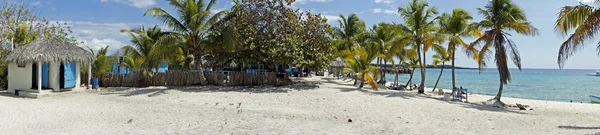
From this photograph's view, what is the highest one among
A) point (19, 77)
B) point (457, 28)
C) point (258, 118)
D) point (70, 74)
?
point (457, 28)

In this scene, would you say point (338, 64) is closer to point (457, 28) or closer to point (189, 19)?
point (457, 28)

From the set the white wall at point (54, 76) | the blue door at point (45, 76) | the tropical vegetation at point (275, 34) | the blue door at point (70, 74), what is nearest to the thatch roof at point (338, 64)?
the tropical vegetation at point (275, 34)

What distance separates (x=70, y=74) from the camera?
529 inches

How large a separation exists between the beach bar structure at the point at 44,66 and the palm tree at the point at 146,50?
2.71 m

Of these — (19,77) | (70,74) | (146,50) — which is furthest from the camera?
(146,50)

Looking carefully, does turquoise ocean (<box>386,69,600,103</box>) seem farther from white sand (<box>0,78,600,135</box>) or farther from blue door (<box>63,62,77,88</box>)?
blue door (<box>63,62,77,88</box>)

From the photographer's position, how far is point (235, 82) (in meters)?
16.2

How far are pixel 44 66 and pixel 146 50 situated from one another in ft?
14.3

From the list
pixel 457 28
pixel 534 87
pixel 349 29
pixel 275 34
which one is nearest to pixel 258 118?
pixel 275 34

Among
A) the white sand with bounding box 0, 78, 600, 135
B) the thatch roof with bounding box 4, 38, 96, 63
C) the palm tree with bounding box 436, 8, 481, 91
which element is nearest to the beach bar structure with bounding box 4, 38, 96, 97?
the thatch roof with bounding box 4, 38, 96, 63

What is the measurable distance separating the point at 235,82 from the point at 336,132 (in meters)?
10.2

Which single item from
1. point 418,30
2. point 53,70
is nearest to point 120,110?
point 53,70

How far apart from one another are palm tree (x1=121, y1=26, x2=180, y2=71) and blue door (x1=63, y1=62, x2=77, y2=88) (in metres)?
2.80

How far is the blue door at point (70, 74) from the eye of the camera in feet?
43.4
